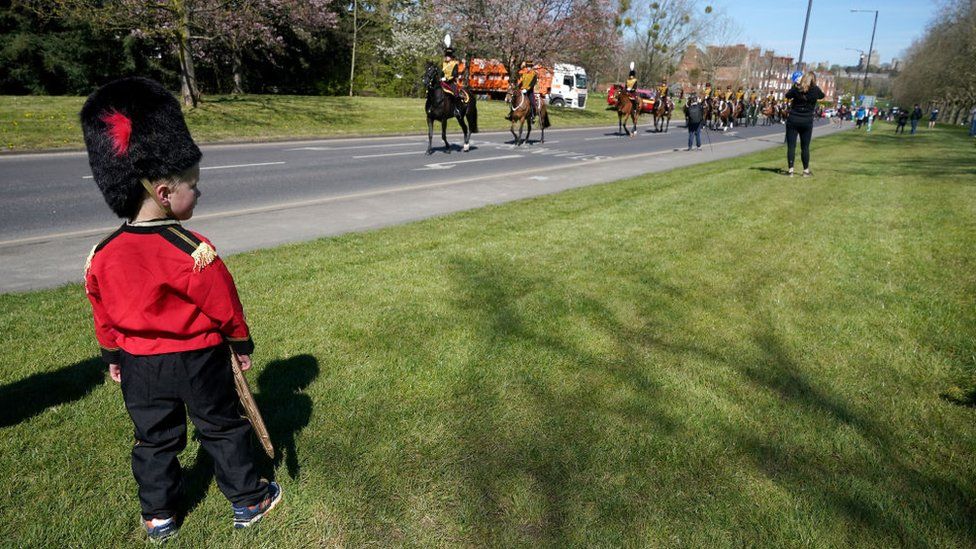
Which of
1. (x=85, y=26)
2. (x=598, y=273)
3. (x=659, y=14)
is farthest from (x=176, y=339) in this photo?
(x=659, y=14)

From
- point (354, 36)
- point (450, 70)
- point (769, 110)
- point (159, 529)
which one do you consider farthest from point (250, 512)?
point (769, 110)

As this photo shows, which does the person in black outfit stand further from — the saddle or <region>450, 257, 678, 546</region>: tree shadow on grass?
<region>450, 257, 678, 546</region>: tree shadow on grass

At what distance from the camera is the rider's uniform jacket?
15.8 meters

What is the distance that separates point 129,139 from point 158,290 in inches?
20.1

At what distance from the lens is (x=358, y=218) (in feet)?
27.0

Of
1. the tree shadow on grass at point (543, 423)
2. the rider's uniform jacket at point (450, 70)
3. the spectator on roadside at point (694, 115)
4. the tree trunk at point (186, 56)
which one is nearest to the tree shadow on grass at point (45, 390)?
the tree shadow on grass at point (543, 423)

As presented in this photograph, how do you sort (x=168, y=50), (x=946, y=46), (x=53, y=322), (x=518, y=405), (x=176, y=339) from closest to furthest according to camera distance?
(x=176, y=339)
(x=518, y=405)
(x=53, y=322)
(x=168, y=50)
(x=946, y=46)

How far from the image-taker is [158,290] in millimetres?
2002

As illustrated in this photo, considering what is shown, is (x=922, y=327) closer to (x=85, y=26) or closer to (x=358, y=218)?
(x=358, y=218)

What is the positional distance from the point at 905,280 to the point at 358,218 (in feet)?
21.3

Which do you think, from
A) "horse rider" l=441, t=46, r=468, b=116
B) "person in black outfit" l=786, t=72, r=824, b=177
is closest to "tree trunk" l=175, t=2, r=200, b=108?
"horse rider" l=441, t=46, r=468, b=116

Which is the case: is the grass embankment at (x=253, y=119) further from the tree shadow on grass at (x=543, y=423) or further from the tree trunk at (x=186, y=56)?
the tree shadow on grass at (x=543, y=423)

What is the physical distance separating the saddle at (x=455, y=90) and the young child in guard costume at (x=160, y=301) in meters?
14.2

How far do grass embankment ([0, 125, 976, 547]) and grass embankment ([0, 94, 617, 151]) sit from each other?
43.8 feet
